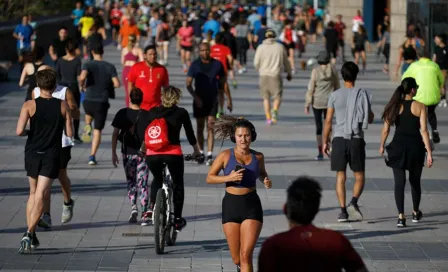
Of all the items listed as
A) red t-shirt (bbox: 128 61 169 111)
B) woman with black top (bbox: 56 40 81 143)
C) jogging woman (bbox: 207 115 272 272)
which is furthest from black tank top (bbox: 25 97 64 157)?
woman with black top (bbox: 56 40 81 143)

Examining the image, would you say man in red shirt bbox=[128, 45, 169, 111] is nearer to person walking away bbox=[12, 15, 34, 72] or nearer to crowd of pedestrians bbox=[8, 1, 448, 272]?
crowd of pedestrians bbox=[8, 1, 448, 272]

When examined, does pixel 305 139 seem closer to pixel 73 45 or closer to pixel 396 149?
pixel 73 45

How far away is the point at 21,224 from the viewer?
12.3 meters

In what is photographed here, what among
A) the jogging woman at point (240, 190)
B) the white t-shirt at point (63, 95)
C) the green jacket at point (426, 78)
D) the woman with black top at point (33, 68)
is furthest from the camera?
the green jacket at point (426, 78)

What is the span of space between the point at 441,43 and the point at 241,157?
15.4 meters

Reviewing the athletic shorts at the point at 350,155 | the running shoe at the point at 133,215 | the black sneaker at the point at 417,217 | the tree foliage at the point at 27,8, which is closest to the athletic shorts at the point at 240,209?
the running shoe at the point at 133,215

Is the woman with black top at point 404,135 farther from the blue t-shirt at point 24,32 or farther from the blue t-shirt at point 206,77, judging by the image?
the blue t-shirt at point 24,32

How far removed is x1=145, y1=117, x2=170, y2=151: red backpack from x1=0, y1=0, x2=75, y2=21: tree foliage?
3102 cm

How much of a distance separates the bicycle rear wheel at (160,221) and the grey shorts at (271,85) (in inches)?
404

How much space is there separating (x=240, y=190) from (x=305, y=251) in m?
3.21

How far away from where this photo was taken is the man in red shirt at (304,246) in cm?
575

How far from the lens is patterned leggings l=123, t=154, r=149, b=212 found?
12.2 m

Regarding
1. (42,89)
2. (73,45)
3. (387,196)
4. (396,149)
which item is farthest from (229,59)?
(42,89)

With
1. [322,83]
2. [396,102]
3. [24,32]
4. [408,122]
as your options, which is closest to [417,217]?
[408,122]
